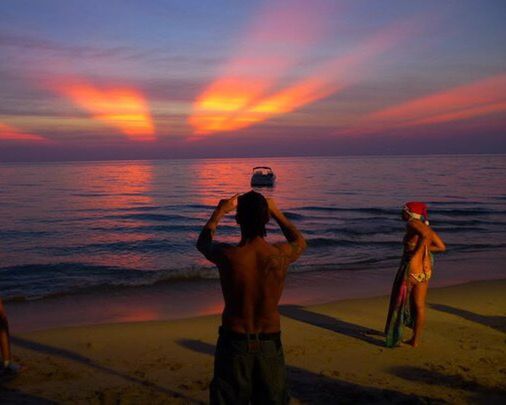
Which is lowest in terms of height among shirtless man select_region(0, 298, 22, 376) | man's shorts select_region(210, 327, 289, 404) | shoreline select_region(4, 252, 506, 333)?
shoreline select_region(4, 252, 506, 333)

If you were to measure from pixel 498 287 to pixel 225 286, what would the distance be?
31.6 ft

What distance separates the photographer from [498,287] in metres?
10.8

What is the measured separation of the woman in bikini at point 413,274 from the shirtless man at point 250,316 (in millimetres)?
3858

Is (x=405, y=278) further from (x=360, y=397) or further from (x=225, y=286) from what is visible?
(x=225, y=286)

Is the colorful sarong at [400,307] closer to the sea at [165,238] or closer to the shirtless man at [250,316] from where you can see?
the shirtless man at [250,316]

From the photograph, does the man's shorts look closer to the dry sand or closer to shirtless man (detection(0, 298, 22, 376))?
the dry sand

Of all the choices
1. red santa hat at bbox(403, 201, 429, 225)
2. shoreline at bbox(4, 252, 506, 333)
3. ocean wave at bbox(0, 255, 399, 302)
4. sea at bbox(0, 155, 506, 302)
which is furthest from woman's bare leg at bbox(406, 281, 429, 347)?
ocean wave at bbox(0, 255, 399, 302)

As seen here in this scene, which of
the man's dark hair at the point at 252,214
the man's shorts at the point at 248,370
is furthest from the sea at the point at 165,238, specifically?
the man's dark hair at the point at 252,214

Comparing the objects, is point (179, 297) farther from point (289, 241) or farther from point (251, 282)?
point (251, 282)

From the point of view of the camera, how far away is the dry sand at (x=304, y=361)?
17.1 ft

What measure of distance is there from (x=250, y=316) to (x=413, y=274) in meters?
4.09

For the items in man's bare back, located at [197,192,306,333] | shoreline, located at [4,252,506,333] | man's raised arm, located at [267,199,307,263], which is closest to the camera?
man's bare back, located at [197,192,306,333]

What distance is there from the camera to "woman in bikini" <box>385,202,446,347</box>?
21.0ft

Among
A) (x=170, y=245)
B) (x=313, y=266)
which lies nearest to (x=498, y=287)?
(x=313, y=266)
